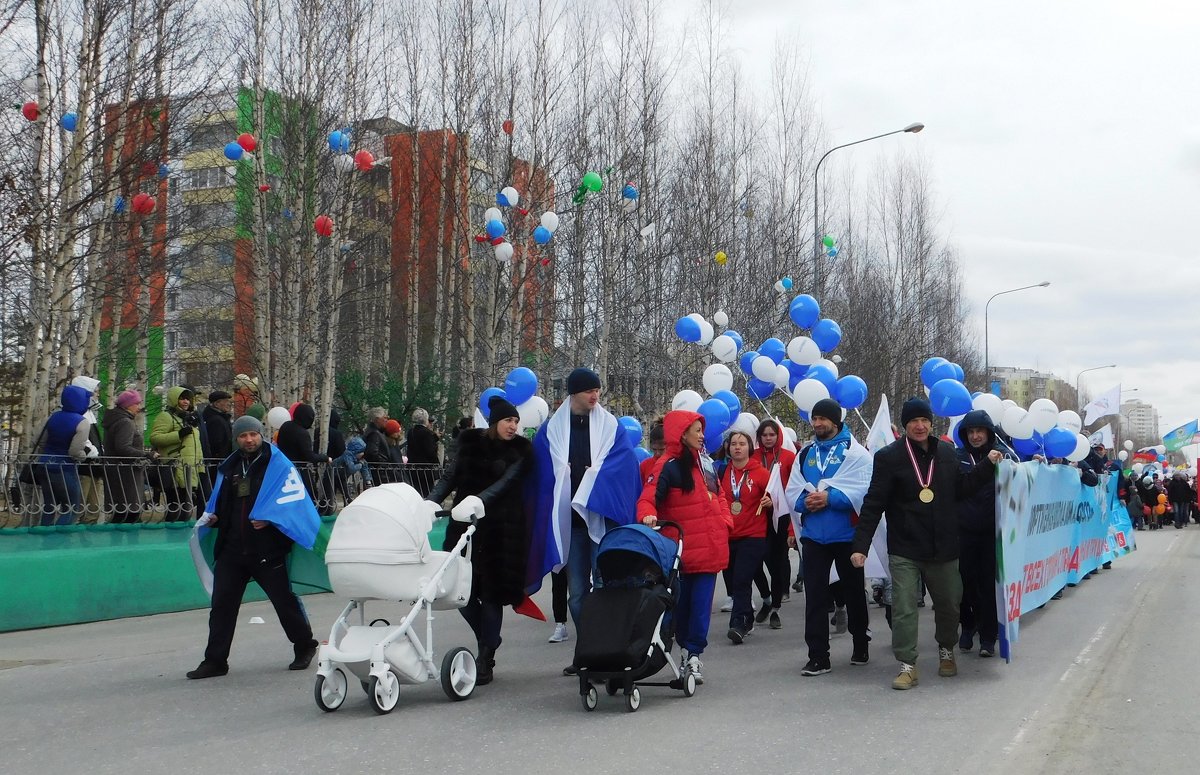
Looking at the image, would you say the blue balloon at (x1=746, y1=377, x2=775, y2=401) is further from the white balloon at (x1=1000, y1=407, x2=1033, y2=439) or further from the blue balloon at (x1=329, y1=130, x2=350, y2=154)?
the blue balloon at (x1=329, y1=130, x2=350, y2=154)

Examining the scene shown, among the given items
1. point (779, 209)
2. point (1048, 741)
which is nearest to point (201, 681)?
point (1048, 741)

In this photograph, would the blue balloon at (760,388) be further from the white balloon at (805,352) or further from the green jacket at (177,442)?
the green jacket at (177,442)

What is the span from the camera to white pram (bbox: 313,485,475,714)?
7.09 meters

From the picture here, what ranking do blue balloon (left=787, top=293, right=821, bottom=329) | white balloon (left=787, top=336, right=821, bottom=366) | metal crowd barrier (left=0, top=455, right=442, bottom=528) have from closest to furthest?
metal crowd barrier (left=0, top=455, right=442, bottom=528) → white balloon (left=787, top=336, right=821, bottom=366) → blue balloon (left=787, top=293, right=821, bottom=329)

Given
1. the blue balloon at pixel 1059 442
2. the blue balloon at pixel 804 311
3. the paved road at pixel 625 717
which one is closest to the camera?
the paved road at pixel 625 717

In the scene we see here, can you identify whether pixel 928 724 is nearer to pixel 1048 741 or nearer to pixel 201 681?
pixel 1048 741

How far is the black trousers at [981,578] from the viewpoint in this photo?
369 inches

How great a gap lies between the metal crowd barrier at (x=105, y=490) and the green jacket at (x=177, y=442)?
16 millimetres

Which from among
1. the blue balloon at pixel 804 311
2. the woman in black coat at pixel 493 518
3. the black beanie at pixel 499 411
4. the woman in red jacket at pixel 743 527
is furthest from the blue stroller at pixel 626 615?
the blue balloon at pixel 804 311

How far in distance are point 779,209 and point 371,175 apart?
12.3m

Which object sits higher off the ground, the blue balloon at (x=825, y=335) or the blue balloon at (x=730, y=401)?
the blue balloon at (x=825, y=335)

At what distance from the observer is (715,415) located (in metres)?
12.9

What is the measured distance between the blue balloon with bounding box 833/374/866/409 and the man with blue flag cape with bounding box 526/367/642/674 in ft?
17.7

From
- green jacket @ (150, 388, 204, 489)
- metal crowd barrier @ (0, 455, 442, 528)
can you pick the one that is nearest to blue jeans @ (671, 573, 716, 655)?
metal crowd barrier @ (0, 455, 442, 528)
